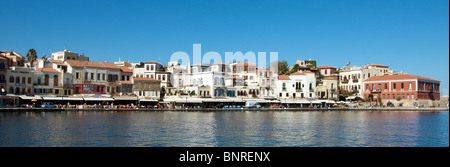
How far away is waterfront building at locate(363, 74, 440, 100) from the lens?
71.8 meters

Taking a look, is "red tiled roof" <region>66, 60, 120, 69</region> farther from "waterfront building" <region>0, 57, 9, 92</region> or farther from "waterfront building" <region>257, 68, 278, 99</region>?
"waterfront building" <region>257, 68, 278, 99</region>

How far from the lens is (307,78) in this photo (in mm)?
75938

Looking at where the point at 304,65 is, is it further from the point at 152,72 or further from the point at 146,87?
the point at 146,87

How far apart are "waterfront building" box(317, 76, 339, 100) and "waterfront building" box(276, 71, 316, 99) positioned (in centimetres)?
220

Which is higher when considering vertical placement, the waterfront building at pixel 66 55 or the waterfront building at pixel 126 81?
the waterfront building at pixel 66 55

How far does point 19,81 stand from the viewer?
54.9 metres

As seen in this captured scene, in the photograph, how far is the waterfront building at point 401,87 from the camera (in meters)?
71.8

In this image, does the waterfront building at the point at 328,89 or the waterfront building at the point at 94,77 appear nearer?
the waterfront building at the point at 94,77

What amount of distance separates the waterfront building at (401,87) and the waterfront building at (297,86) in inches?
466

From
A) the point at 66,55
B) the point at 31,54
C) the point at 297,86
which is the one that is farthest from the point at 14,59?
the point at 297,86

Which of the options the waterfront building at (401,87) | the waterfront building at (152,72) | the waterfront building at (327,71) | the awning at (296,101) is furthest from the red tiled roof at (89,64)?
the waterfront building at (401,87)

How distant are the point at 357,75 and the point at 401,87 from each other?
980 cm

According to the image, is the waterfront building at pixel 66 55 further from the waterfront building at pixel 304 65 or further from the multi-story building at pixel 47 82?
the waterfront building at pixel 304 65
